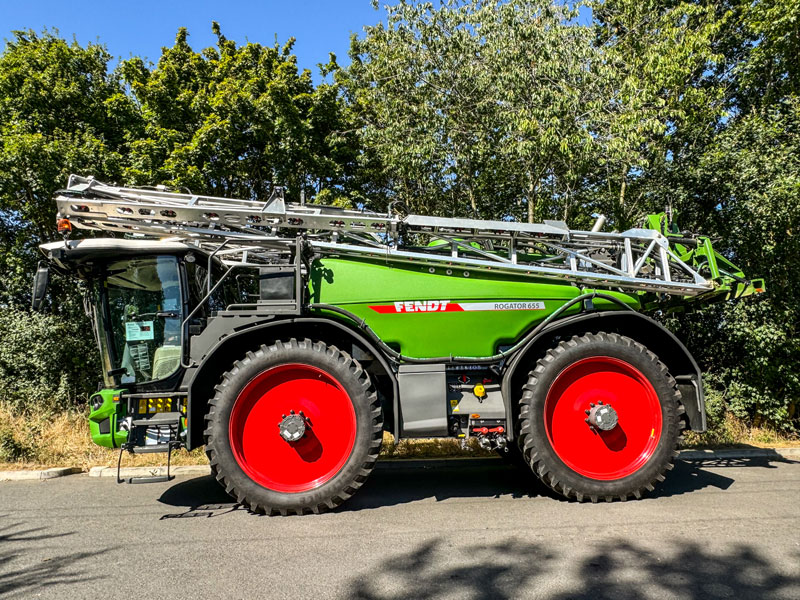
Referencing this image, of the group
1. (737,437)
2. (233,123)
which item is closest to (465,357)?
(737,437)

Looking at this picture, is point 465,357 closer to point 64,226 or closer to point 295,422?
point 295,422

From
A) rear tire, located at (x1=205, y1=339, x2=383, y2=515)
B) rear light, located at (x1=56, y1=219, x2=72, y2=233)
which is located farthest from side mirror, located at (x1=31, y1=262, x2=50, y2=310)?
rear tire, located at (x1=205, y1=339, x2=383, y2=515)

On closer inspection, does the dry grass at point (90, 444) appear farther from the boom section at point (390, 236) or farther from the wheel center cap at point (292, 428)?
the boom section at point (390, 236)

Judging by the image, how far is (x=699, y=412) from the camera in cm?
487

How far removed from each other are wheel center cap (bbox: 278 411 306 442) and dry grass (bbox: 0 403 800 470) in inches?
76.3

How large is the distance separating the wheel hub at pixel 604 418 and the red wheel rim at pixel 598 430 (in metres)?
0.13

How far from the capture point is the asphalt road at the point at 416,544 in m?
2.96

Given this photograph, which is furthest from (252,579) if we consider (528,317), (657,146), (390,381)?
(657,146)

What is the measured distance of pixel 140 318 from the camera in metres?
5.06

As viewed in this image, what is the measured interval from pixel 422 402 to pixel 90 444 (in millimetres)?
4923

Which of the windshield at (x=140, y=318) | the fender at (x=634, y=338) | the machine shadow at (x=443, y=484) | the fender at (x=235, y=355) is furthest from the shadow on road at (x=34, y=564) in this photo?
the fender at (x=634, y=338)

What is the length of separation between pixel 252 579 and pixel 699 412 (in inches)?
163

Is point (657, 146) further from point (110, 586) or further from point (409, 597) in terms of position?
point (110, 586)

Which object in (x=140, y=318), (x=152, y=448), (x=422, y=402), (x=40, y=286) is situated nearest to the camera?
(x=40, y=286)
